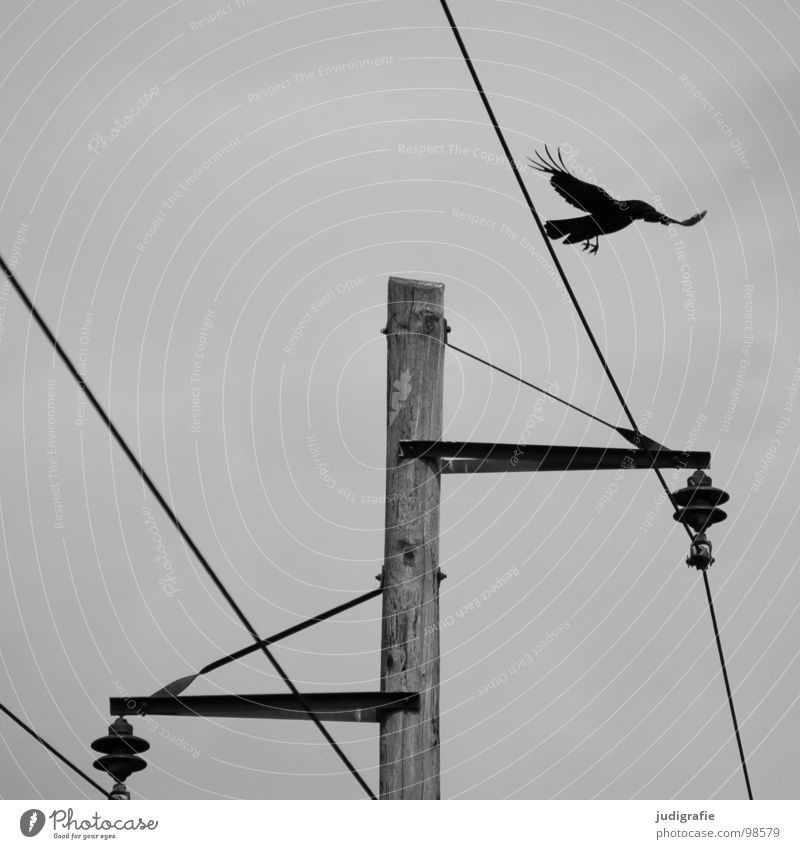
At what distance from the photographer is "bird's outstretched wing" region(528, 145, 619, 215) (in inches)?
305

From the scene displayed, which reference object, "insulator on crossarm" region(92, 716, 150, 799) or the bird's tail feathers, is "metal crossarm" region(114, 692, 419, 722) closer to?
"insulator on crossarm" region(92, 716, 150, 799)

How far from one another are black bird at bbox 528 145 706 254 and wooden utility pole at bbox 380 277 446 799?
87cm

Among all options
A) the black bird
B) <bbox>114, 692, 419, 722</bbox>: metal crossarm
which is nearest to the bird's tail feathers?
the black bird

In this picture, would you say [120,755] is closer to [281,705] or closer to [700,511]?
[281,705]

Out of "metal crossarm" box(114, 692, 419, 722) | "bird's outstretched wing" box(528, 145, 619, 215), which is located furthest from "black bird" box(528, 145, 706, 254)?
Answer: "metal crossarm" box(114, 692, 419, 722)

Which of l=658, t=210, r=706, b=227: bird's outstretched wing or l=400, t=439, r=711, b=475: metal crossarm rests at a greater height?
l=658, t=210, r=706, b=227: bird's outstretched wing

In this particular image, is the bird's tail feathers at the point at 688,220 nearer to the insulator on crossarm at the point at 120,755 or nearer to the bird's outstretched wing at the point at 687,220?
the bird's outstretched wing at the point at 687,220

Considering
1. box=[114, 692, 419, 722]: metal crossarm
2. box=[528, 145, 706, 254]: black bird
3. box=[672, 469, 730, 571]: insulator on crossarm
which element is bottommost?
box=[114, 692, 419, 722]: metal crossarm

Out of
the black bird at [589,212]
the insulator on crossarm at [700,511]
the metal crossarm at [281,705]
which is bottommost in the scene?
the metal crossarm at [281,705]

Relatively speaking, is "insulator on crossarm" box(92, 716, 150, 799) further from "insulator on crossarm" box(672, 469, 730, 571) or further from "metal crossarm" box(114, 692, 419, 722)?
"insulator on crossarm" box(672, 469, 730, 571)

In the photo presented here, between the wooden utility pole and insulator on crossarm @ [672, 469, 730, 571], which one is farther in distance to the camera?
insulator on crossarm @ [672, 469, 730, 571]

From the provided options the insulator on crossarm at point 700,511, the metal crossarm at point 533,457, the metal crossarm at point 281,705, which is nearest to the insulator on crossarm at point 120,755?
the metal crossarm at point 281,705

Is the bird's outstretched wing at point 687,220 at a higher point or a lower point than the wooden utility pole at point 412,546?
higher

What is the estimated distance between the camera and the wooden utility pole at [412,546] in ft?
21.9
